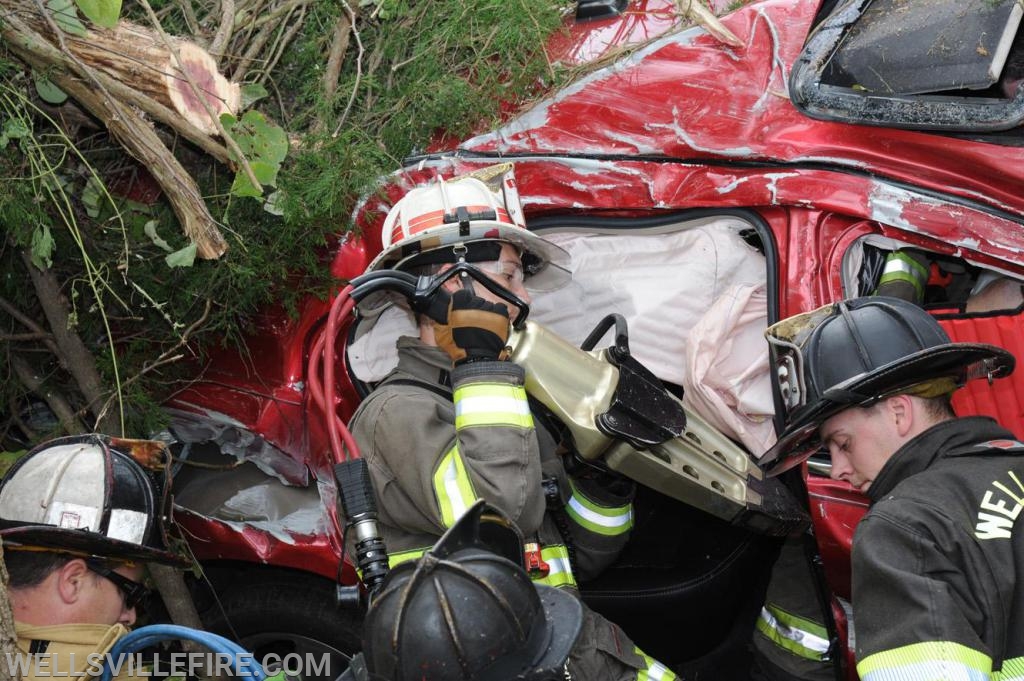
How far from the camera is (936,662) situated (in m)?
1.74

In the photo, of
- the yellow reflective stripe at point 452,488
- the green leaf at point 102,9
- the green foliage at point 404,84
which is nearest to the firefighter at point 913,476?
the yellow reflective stripe at point 452,488

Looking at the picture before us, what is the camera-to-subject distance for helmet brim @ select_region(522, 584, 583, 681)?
1.79 m

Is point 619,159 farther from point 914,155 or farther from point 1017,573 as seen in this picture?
point 1017,573

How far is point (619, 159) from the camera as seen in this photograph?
9.66 feet

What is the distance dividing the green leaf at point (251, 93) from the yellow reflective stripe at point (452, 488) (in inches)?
57.6

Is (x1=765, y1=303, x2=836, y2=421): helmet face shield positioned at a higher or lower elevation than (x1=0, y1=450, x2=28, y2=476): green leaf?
higher

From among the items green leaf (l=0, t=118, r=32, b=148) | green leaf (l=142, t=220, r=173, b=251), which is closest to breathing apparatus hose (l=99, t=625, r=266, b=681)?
green leaf (l=142, t=220, r=173, b=251)

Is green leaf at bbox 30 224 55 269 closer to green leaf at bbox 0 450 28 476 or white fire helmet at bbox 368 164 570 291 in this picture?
green leaf at bbox 0 450 28 476

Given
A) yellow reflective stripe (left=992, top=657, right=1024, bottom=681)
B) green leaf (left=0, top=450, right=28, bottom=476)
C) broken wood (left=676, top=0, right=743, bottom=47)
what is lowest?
green leaf (left=0, top=450, right=28, bottom=476)

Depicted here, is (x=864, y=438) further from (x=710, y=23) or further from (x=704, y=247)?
(x=710, y=23)

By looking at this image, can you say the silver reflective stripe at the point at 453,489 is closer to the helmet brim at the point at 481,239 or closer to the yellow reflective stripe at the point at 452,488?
the yellow reflective stripe at the point at 452,488

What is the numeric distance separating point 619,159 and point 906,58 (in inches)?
31.9

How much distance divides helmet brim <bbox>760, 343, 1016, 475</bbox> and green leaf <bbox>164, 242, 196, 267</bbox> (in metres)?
1.79

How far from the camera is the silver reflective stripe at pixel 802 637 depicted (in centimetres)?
272
